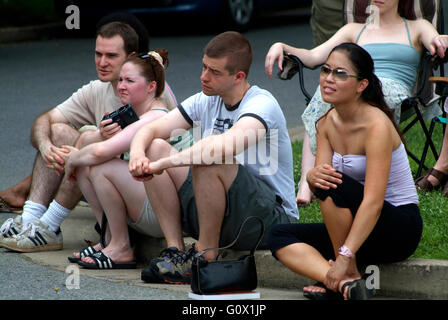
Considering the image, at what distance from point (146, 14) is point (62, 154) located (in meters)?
8.81

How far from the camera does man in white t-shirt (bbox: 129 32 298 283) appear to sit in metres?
4.23

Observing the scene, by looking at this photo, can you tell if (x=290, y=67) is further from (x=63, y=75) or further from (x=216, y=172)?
(x=63, y=75)

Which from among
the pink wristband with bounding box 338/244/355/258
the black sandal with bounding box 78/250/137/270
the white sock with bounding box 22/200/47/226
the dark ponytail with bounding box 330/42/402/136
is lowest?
the black sandal with bounding box 78/250/137/270

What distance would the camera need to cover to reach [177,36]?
45.4ft

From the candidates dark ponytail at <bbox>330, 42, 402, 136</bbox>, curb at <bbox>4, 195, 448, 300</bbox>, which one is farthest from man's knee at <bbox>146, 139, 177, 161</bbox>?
dark ponytail at <bbox>330, 42, 402, 136</bbox>

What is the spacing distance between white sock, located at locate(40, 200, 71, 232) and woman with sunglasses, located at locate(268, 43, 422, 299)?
1451mm

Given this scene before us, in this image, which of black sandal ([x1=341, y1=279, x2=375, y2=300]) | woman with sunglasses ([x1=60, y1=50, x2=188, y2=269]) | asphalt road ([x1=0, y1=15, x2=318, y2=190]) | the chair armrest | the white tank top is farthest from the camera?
asphalt road ([x1=0, y1=15, x2=318, y2=190])

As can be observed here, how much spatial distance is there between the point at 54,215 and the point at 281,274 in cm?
146

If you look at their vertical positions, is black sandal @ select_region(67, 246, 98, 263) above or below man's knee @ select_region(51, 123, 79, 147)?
below

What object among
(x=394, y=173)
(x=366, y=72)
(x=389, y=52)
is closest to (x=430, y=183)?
(x=389, y=52)

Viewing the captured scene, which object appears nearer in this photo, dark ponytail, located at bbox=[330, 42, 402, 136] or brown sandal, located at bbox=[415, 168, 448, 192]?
dark ponytail, located at bbox=[330, 42, 402, 136]

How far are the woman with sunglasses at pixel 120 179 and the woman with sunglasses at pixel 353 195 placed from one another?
36.0 inches

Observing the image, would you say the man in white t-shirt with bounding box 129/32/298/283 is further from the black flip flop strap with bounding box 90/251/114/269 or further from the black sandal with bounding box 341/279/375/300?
the black sandal with bounding box 341/279/375/300
